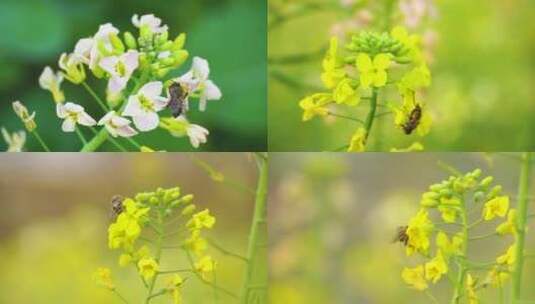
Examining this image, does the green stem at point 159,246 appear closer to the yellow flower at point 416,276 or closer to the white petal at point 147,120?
the white petal at point 147,120

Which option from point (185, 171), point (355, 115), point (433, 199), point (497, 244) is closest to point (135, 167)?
point (185, 171)

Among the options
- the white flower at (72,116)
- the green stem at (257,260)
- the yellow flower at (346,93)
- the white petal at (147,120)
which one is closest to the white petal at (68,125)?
the white flower at (72,116)

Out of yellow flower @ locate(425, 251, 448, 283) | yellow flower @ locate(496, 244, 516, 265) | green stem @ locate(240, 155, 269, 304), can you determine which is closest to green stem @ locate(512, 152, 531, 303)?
yellow flower @ locate(496, 244, 516, 265)

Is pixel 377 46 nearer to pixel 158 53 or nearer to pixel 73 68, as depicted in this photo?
pixel 158 53

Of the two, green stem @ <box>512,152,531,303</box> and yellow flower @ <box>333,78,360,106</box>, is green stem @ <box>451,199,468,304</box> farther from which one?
yellow flower @ <box>333,78,360,106</box>

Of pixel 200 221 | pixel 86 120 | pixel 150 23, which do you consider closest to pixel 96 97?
pixel 86 120

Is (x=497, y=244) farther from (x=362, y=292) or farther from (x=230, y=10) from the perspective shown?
(x=230, y=10)
